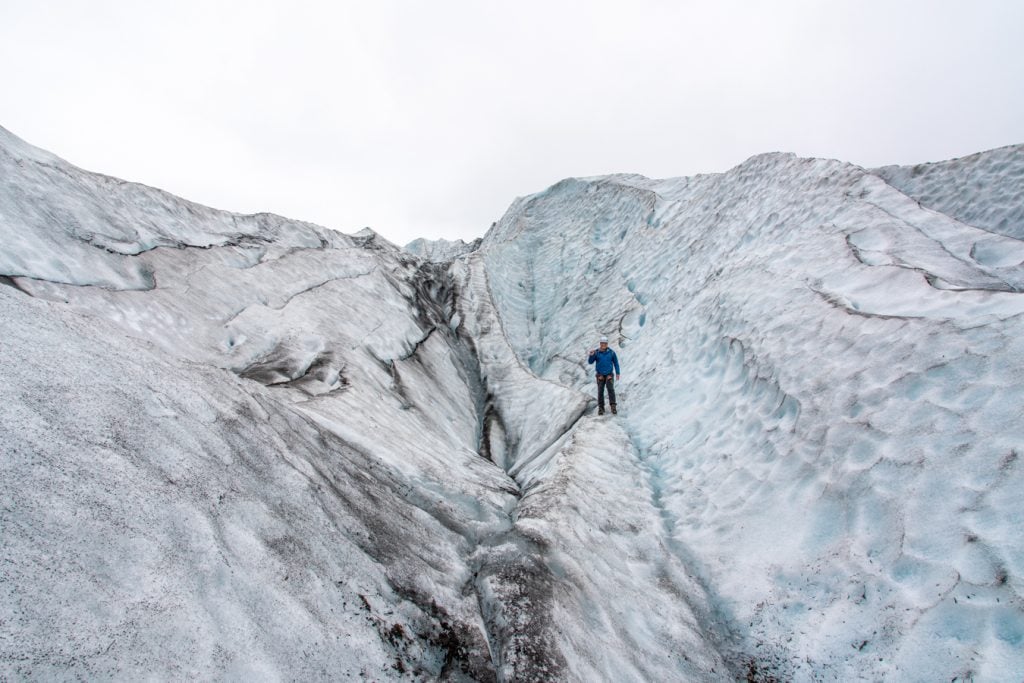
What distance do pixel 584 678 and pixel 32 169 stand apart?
9235 millimetres

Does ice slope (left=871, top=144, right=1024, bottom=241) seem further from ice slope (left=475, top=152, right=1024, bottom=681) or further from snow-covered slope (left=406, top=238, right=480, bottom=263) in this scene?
snow-covered slope (left=406, top=238, right=480, bottom=263)

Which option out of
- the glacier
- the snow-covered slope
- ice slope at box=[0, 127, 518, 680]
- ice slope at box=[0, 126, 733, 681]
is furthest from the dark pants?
the snow-covered slope

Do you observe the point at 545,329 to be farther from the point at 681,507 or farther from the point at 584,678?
the point at 584,678

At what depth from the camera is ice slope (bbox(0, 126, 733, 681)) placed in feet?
9.17

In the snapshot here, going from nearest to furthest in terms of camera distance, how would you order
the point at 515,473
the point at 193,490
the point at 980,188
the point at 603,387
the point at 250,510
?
1. the point at 193,490
2. the point at 250,510
3. the point at 515,473
4. the point at 603,387
5. the point at 980,188

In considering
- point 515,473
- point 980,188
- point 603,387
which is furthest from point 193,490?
point 980,188

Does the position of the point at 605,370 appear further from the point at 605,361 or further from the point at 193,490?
the point at 193,490

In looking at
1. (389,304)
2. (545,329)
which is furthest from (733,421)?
(545,329)

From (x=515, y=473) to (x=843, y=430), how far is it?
4572mm

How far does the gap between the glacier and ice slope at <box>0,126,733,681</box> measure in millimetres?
23

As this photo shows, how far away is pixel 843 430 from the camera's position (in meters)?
5.30

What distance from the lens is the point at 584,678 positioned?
12.2ft

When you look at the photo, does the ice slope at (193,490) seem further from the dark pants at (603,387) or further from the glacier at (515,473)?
the dark pants at (603,387)

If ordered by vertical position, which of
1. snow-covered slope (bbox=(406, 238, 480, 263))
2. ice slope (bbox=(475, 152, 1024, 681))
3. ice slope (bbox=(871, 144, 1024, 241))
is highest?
snow-covered slope (bbox=(406, 238, 480, 263))
